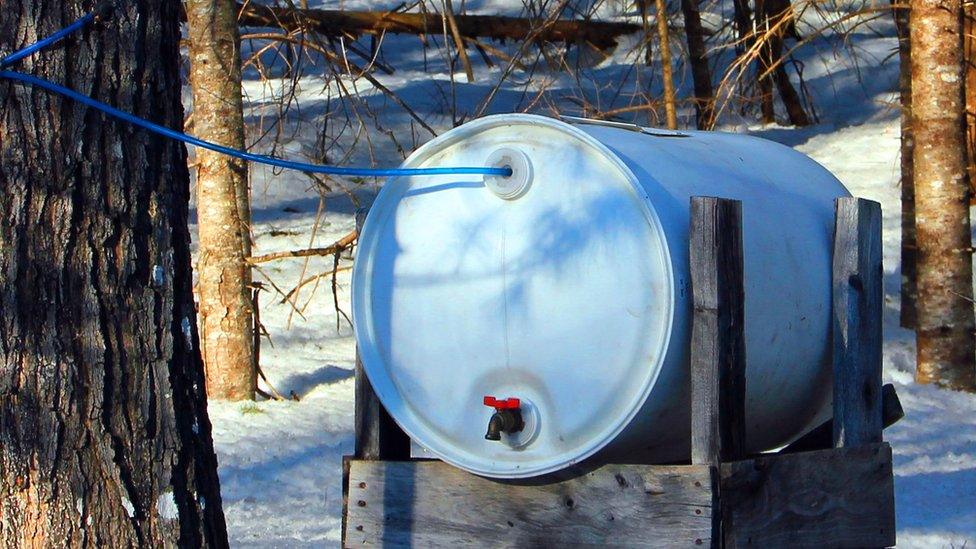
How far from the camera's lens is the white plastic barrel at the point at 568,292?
2.94 metres

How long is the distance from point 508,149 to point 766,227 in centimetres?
74

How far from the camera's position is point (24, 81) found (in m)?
2.62

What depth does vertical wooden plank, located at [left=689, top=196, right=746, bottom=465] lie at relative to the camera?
114 inches

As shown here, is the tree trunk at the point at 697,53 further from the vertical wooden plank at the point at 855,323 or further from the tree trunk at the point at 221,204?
the vertical wooden plank at the point at 855,323

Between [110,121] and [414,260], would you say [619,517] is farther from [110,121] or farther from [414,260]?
[110,121]

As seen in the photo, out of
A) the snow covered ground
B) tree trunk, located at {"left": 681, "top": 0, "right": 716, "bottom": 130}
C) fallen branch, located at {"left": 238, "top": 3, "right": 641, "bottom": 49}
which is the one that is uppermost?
fallen branch, located at {"left": 238, "top": 3, "right": 641, "bottom": 49}

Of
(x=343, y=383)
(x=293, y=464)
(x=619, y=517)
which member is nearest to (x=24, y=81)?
(x=619, y=517)

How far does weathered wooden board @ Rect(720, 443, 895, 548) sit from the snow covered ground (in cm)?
176

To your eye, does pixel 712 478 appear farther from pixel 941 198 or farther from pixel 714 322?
pixel 941 198

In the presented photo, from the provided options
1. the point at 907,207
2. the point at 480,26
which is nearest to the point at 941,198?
the point at 907,207

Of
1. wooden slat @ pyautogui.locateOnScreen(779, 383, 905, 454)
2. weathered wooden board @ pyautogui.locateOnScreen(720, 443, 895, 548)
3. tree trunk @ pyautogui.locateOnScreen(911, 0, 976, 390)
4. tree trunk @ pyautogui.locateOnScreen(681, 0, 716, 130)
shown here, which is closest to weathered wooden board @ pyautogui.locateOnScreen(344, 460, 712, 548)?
weathered wooden board @ pyautogui.locateOnScreen(720, 443, 895, 548)

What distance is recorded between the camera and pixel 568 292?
117 inches

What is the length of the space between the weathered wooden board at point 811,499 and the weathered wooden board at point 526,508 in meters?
0.11

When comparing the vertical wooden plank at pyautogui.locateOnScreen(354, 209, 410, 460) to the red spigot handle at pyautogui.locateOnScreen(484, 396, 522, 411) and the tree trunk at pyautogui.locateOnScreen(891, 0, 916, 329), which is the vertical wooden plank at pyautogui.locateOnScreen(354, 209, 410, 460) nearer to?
the red spigot handle at pyautogui.locateOnScreen(484, 396, 522, 411)
